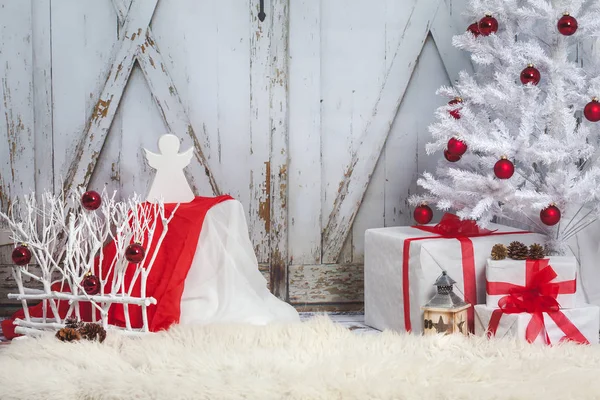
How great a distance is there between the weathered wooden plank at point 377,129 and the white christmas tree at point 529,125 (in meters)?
0.43

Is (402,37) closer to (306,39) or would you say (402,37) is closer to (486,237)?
(306,39)

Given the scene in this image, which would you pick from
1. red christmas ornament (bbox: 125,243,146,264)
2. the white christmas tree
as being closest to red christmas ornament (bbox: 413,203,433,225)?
the white christmas tree

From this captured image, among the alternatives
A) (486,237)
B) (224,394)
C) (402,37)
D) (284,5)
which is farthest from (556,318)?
(284,5)

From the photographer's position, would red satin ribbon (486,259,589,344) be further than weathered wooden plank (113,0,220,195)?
No

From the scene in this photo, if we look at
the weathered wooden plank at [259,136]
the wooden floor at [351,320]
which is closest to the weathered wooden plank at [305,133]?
the weathered wooden plank at [259,136]

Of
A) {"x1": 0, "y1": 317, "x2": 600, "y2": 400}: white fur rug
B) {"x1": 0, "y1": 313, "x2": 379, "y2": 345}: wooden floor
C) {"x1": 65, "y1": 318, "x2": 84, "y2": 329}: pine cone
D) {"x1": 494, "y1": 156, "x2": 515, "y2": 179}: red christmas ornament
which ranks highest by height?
{"x1": 494, "y1": 156, "x2": 515, "y2": 179}: red christmas ornament

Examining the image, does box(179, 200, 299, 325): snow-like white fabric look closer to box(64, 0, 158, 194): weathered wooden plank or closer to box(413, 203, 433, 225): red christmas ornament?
box(413, 203, 433, 225): red christmas ornament

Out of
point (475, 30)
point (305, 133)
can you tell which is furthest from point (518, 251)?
point (305, 133)

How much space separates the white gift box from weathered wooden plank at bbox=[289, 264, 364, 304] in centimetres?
92

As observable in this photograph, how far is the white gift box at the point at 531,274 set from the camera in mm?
2320

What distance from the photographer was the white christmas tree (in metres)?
2.47

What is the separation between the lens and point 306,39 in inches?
122

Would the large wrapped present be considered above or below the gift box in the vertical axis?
above

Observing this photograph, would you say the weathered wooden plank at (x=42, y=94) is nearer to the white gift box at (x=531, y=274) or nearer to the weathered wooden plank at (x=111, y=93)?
the weathered wooden plank at (x=111, y=93)
